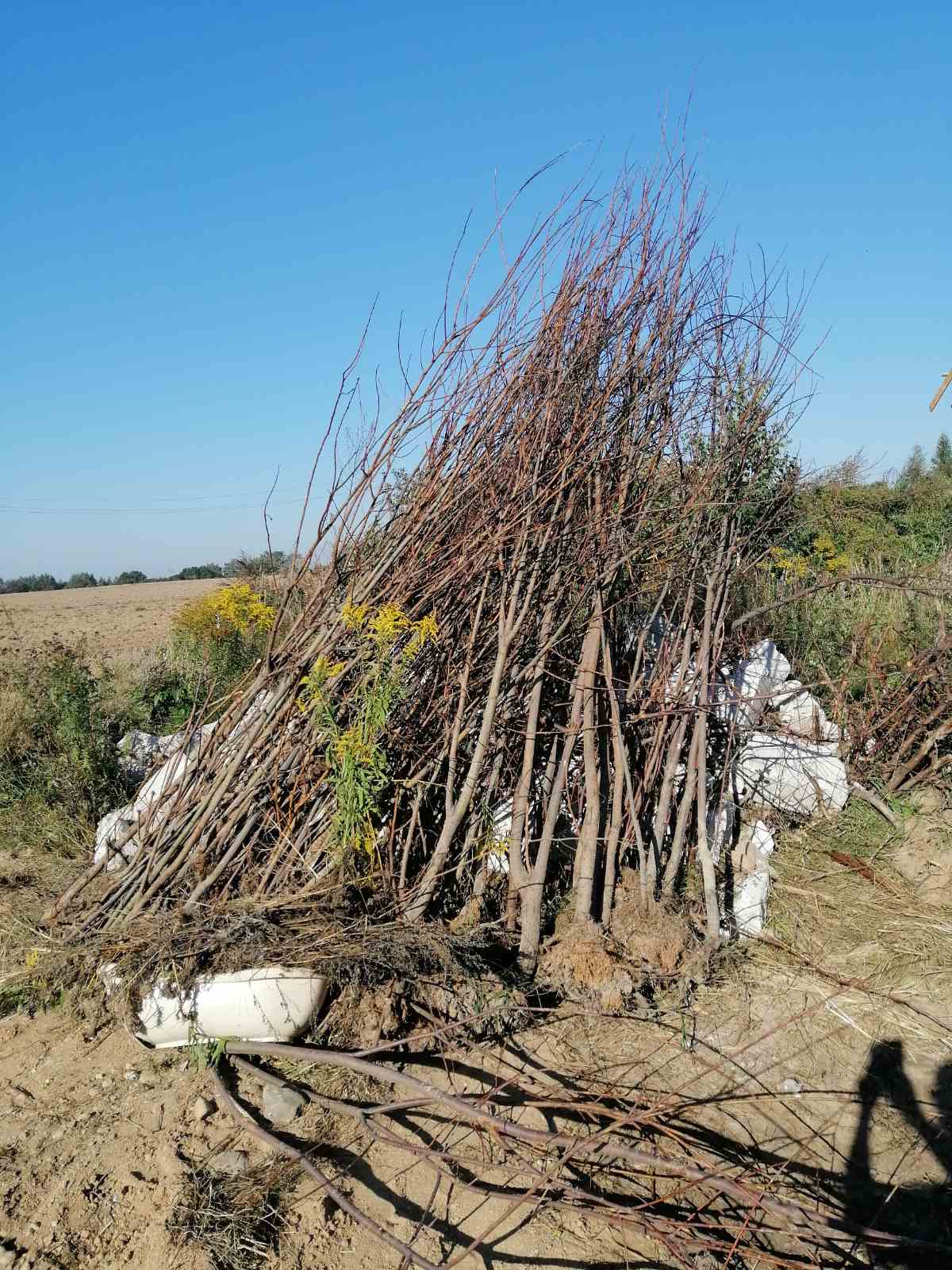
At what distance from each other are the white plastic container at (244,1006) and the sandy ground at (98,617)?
6.02 m

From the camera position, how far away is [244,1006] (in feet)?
9.66

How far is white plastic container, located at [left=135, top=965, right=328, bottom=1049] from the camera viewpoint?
294 cm

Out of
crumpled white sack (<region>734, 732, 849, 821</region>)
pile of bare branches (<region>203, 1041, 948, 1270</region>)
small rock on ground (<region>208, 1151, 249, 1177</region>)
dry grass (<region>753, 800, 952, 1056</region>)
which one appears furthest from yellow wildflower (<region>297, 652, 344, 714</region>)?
crumpled white sack (<region>734, 732, 849, 821</region>)

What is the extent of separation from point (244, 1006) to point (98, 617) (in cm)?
2024

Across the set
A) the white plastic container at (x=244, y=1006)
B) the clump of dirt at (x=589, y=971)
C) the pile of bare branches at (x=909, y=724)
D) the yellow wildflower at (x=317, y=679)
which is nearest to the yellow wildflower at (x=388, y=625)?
the yellow wildflower at (x=317, y=679)

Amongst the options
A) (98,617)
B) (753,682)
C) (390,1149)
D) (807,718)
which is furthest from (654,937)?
(98,617)

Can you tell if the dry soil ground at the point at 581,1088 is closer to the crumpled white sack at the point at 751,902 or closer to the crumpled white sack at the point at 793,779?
the crumpled white sack at the point at 751,902

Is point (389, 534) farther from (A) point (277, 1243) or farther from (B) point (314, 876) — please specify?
(A) point (277, 1243)

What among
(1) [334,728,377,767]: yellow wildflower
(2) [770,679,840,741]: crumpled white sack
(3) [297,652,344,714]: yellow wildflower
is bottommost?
(2) [770,679,840,741]: crumpled white sack

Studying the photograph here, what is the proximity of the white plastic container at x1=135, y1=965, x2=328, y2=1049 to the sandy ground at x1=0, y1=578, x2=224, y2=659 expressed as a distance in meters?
6.02

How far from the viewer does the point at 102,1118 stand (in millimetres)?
2752

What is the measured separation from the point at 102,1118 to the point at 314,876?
3.22 ft

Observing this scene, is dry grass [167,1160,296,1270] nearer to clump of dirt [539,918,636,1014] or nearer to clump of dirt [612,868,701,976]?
clump of dirt [539,918,636,1014]

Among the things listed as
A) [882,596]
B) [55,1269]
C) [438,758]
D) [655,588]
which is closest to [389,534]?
[438,758]
